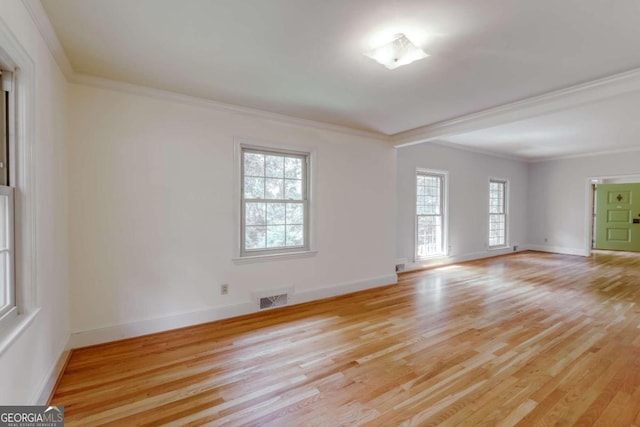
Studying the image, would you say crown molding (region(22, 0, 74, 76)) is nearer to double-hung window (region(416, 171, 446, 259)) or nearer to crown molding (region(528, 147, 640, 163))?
double-hung window (region(416, 171, 446, 259))

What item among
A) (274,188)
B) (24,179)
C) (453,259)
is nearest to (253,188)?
(274,188)

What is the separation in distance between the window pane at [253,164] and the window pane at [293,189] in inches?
14.7

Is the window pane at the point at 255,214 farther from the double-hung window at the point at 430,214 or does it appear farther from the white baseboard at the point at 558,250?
the white baseboard at the point at 558,250

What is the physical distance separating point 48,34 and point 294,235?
9.46 ft

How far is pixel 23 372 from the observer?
1.60 metres

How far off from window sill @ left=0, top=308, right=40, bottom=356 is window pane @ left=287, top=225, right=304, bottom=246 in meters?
2.51

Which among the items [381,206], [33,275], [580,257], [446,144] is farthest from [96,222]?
[580,257]

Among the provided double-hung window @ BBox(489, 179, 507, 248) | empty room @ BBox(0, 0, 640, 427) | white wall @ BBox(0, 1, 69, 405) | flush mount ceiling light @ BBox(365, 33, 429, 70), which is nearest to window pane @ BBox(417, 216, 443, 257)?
empty room @ BBox(0, 0, 640, 427)

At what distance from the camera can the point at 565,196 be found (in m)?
7.58

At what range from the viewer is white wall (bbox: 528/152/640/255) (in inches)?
269

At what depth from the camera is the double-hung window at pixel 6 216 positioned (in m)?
1.59

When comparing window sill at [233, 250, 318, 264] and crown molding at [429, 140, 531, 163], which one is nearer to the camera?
window sill at [233, 250, 318, 264]

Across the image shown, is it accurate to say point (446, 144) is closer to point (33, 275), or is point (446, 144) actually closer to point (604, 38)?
point (604, 38)

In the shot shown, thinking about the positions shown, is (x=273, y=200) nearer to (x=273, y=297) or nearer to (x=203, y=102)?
(x=273, y=297)
